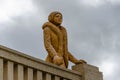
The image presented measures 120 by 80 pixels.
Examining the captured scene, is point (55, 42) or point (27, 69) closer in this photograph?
point (27, 69)

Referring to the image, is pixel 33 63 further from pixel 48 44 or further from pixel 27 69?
pixel 48 44

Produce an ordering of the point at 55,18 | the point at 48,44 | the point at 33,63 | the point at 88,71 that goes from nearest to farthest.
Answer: the point at 33,63, the point at 88,71, the point at 48,44, the point at 55,18

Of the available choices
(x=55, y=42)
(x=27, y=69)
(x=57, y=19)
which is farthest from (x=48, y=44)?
(x=27, y=69)

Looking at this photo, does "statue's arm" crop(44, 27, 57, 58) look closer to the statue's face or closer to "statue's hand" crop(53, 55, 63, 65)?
"statue's hand" crop(53, 55, 63, 65)

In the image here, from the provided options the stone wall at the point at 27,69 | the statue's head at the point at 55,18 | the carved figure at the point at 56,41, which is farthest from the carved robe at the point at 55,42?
the stone wall at the point at 27,69

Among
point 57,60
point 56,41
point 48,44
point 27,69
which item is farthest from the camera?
point 56,41

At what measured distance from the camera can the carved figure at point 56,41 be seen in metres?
10.4

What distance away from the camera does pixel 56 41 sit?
419 inches

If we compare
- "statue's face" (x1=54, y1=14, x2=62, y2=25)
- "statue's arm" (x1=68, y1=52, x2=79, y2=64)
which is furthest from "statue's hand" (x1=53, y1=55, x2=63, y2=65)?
"statue's face" (x1=54, y1=14, x2=62, y2=25)

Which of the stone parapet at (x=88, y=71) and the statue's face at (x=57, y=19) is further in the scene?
the statue's face at (x=57, y=19)

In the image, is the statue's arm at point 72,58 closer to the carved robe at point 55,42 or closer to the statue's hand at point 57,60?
the carved robe at point 55,42

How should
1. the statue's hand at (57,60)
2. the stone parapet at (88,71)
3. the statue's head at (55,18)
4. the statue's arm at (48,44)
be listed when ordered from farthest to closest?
the statue's head at (55,18) → the statue's arm at (48,44) → the stone parapet at (88,71) → the statue's hand at (57,60)

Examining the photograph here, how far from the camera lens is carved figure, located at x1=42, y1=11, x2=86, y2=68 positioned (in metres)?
10.4

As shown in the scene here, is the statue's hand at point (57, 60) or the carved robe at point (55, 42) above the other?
the carved robe at point (55, 42)
